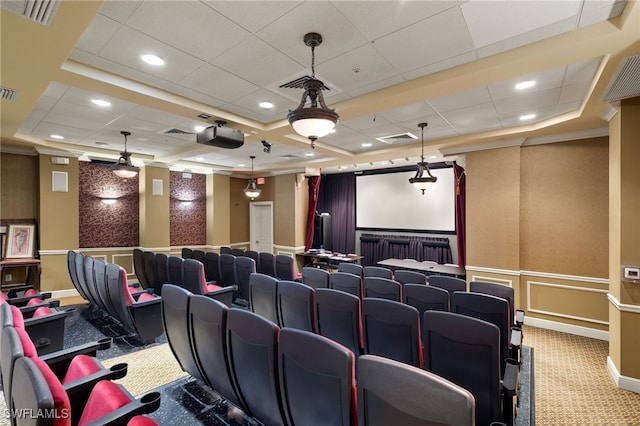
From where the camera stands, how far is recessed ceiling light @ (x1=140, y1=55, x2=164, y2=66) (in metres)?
2.65

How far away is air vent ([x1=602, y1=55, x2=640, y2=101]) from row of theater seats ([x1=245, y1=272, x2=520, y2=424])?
227 cm

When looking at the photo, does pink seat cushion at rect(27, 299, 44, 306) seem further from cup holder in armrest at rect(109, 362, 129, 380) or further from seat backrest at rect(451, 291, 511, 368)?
seat backrest at rect(451, 291, 511, 368)

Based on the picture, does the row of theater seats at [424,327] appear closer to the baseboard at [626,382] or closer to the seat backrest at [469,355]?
the seat backrest at [469,355]

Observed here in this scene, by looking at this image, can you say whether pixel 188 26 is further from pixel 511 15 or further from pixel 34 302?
pixel 34 302

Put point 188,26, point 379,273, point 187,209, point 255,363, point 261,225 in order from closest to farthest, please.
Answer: point 255,363 < point 188,26 < point 379,273 < point 187,209 < point 261,225

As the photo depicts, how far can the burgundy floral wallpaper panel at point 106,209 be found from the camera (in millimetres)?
6969

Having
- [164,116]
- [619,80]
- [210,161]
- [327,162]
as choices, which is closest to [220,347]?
[164,116]

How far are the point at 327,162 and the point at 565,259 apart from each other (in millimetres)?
5085

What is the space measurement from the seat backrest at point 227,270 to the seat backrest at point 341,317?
9.12 ft

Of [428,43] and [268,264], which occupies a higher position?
[428,43]

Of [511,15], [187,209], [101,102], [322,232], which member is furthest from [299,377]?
[187,209]

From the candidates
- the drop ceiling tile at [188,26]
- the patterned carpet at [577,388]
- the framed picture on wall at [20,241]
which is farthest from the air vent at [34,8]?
the framed picture on wall at [20,241]

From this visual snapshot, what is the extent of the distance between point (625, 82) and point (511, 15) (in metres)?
1.66

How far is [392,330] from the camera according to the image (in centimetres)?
227
